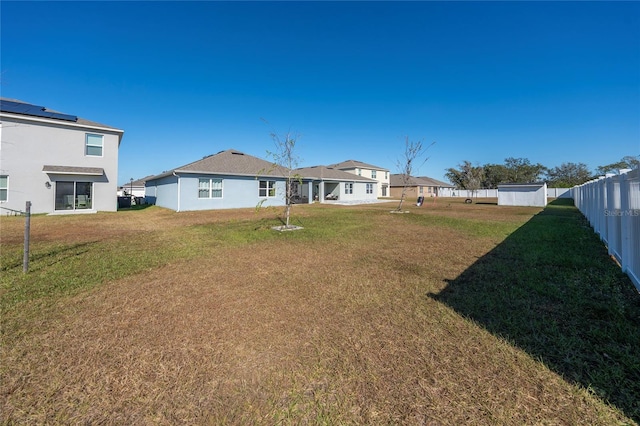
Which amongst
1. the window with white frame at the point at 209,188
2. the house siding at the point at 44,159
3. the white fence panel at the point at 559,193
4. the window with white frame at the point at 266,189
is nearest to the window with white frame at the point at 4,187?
the house siding at the point at 44,159

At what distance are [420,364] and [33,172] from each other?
66.7ft

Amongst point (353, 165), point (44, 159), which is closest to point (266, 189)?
point (44, 159)

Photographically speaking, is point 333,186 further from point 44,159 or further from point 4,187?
point 4,187

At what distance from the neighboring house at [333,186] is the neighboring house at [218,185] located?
4848 mm

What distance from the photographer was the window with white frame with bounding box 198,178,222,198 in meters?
18.1

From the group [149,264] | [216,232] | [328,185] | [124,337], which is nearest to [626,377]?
[124,337]

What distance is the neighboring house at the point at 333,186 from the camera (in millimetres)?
26562

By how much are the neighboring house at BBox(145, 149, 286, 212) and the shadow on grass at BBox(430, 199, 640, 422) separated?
42.9 feet

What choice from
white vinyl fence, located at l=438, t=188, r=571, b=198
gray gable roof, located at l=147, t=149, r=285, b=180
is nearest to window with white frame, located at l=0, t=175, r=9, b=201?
gray gable roof, located at l=147, t=149, r=285, b=180

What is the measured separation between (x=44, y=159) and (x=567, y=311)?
21705 millimetres

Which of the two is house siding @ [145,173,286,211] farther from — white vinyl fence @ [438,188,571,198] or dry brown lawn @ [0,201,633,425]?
white vinyl fence @ [438,188,571,198]

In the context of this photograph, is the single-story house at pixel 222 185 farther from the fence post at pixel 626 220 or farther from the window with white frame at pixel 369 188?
the fence post at pixel 626 220

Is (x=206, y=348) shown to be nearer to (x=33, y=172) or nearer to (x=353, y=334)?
(x=353, y=334)

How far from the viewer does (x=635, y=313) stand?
329 centimetres
